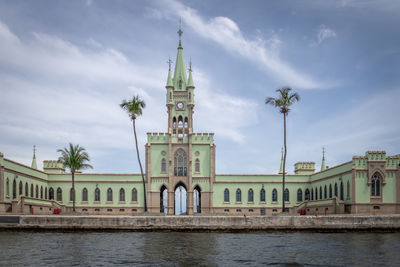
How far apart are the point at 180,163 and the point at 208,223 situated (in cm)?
2886

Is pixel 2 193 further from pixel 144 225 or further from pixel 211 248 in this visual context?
pixel 211 248

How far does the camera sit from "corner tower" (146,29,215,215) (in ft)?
221

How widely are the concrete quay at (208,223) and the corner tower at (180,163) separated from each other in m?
26.3

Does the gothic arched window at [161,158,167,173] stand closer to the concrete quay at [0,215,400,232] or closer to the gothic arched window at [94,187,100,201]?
the gothic arched window at [94,187,100,201]

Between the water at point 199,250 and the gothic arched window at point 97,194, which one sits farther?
the gothic arched window at point 97,194

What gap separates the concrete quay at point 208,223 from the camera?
3969cm

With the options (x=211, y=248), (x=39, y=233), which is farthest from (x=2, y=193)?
(x=211, y=248)

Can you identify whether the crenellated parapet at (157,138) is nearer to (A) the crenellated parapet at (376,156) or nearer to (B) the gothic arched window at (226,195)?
(B) the gothic arched window at (226,195)

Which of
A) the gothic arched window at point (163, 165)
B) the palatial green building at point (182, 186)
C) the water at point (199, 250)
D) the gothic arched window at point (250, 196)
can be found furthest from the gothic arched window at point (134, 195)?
the water at point (199, 250)

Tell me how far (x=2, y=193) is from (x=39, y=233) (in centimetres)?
1428

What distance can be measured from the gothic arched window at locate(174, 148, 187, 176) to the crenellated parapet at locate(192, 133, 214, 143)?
2.77 m

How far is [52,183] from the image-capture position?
223ft

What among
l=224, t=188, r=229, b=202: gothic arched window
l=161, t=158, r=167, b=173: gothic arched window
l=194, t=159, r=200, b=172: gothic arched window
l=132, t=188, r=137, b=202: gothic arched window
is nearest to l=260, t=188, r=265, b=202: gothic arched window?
l=224, t=188, r=229, b=202: gothic arched window

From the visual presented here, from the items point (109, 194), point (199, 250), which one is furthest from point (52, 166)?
point (199, 250)
